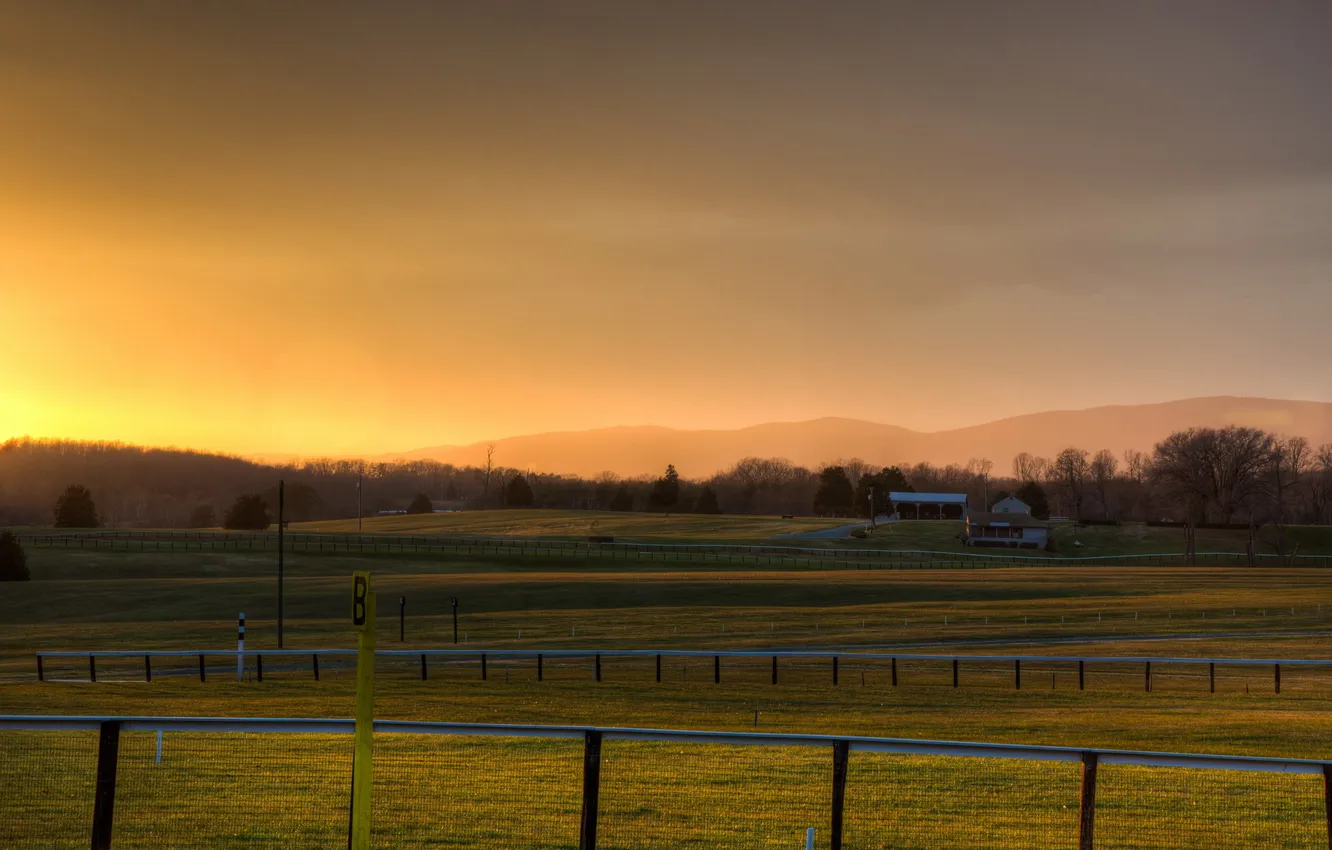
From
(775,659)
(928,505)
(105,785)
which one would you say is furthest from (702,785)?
(928,505)

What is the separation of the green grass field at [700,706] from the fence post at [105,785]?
1521 mm

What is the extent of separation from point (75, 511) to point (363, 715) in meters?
146

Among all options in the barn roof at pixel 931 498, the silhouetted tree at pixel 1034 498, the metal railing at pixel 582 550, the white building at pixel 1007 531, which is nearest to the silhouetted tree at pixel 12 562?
the metal railing at pixel 582 550

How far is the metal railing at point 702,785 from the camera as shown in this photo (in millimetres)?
9555

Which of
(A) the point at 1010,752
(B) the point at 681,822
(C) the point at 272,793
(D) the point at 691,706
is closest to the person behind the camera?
(A) the point at 1010,752

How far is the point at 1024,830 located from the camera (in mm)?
11930

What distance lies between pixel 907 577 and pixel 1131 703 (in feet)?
170

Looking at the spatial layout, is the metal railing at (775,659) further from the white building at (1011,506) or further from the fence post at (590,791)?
the white building at (1011,506)

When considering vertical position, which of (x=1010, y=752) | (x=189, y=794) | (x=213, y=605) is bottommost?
(x=213, y=605)

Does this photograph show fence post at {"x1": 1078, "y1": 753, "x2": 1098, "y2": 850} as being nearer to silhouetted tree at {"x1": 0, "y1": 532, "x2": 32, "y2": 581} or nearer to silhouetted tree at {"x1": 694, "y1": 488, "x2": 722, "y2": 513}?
silhouetted tree at {"x1": 0, "y1": 532, "x2": 32, "y2": 581}

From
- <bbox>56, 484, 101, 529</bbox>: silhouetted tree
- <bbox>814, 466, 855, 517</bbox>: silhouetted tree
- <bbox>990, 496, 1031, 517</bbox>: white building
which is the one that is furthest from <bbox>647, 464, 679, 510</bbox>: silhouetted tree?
<bbox>56, 484, 101, 529</bbox>: silhouetted tree

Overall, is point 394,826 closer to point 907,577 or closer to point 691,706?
point 691,706

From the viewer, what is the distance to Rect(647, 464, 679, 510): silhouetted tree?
189625mm

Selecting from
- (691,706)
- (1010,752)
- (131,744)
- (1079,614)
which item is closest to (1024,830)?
(1010,752)
